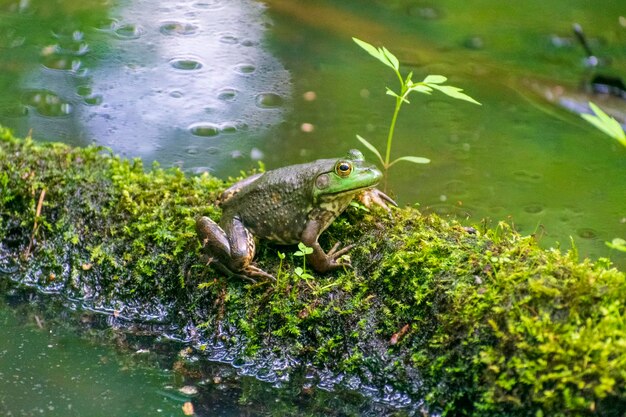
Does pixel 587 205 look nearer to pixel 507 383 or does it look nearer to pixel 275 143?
pixel 275 143

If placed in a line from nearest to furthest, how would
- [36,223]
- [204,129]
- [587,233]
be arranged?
[36,223] < [587,233] < [204,129]

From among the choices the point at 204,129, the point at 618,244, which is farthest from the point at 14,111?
the point at 618,244

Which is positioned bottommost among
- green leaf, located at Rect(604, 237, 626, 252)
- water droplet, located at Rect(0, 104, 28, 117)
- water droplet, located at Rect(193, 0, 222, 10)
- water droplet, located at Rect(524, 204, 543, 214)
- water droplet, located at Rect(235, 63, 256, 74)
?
water droplet, located at Rect(524, 204, 543, 214)

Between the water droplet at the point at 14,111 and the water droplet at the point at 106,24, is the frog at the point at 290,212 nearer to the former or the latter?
the water droplet at the point at 14,111

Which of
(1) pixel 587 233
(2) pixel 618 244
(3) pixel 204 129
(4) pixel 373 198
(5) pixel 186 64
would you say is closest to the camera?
(2) pixel 618 244

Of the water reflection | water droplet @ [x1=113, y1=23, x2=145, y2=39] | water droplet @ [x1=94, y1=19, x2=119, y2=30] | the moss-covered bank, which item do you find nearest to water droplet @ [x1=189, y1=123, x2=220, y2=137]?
the water reflection

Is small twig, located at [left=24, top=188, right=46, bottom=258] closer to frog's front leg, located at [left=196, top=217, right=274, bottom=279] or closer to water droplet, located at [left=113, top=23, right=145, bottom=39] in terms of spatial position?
frog's front leg, located at [left=196, top=217, right=274, bottom=279]

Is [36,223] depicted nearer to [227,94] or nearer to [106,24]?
[227,94]

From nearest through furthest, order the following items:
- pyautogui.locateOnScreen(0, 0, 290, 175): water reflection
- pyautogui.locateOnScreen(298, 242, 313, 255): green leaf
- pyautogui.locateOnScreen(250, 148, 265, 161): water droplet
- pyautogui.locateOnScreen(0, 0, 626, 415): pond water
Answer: pyautogui.locateOnScreen(298, 242, 313, 255): green leaf → pyautogui.locateOnScreen(0, 0, 626, 415): pond water → pyautogui.locateOnScreen(250, 148, 265, 161): water droplet → pyautogui.locateOnScreen(0, 0, 290, 175): water reflection
